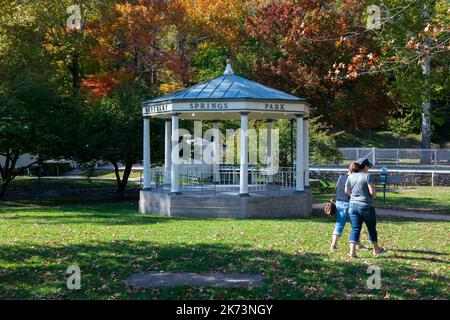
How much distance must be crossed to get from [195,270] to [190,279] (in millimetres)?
674

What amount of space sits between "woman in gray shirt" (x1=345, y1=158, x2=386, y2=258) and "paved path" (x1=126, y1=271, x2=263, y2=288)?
2.43 m

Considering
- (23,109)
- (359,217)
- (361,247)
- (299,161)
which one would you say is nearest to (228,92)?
(299,161)

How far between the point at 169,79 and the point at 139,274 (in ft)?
112

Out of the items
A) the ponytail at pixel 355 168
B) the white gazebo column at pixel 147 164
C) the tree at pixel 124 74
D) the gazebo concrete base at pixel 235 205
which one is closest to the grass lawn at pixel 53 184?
the tree at pixel 124 74

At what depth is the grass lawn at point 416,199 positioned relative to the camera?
79.2ft

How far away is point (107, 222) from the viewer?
17.8 metres

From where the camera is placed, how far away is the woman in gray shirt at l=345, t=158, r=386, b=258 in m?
11.0

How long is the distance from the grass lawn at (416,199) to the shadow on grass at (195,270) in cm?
1368

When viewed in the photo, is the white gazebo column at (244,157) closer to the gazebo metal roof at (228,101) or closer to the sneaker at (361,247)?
the gazebo metal roof at (228,101)

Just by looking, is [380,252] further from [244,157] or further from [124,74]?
[124,74]

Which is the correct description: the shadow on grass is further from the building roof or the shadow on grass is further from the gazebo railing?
the gazebo railing

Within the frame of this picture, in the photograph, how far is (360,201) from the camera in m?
11.1

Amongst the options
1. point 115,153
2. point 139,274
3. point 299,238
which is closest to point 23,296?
point 139,274

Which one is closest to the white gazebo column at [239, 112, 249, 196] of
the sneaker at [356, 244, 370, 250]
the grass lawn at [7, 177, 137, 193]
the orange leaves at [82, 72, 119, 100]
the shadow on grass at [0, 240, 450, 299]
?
the shadow on grass at [0, 240, 450, 299]
